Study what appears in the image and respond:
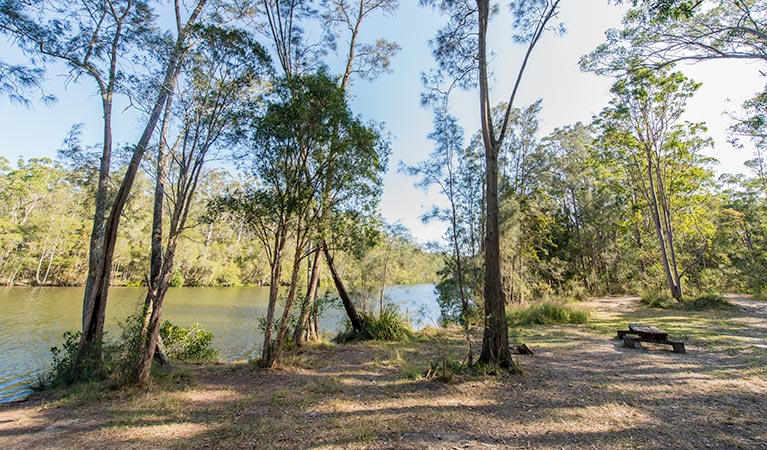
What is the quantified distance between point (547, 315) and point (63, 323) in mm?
19517

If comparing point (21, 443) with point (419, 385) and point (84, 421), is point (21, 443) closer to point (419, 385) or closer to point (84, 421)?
point (84, 421)

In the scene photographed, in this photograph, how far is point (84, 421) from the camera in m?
3.54

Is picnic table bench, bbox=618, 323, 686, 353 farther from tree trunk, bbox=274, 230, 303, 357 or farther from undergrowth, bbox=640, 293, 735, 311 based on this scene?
undergrowth, bbox=640, 293, 735, 311

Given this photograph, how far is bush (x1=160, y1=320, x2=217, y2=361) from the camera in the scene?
7.39 metres

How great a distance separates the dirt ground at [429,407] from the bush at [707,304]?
695 cm

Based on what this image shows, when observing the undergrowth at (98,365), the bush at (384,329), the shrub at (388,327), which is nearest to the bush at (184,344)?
the undergrowth at (98,365)

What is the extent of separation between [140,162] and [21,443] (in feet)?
13.9

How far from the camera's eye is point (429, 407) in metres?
3.65

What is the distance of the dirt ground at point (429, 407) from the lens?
2904 mm

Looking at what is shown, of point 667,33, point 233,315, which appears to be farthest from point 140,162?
point 233,315

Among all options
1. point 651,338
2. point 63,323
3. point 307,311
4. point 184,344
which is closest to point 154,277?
point 184,344

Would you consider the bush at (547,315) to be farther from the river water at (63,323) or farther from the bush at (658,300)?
the bush at (658,300)

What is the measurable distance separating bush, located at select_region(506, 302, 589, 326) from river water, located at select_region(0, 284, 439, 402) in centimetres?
293

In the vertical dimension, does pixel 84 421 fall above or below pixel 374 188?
below
